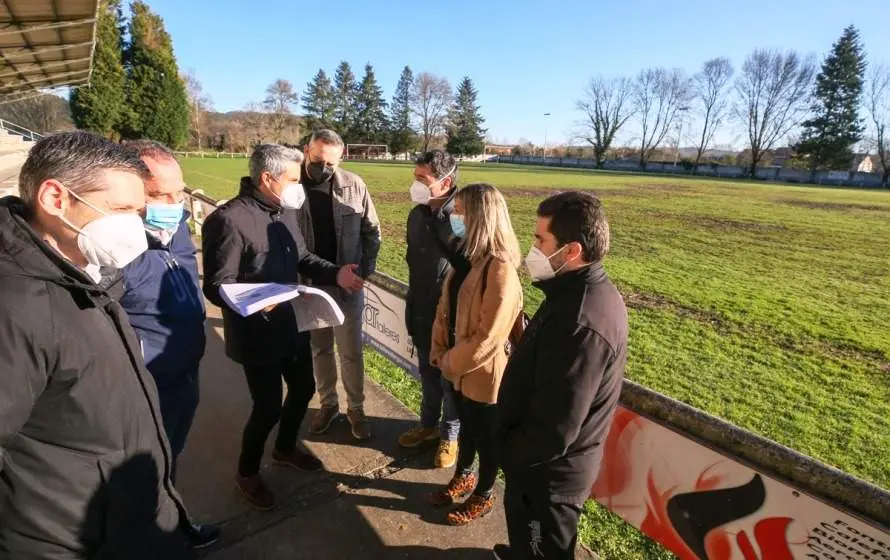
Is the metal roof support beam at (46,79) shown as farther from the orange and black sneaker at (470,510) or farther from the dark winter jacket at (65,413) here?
the orange and black sneaker at (470,510)

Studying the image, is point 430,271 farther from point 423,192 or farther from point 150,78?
point 150,78

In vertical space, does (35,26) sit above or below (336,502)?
above

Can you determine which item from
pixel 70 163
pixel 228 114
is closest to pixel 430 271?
pixel 70 163

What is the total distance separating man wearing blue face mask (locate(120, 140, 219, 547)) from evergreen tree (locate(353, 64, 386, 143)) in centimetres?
8058

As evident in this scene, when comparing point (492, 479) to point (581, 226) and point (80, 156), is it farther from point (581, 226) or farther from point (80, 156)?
point (80, 156)

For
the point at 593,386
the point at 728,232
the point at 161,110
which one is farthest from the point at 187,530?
the point at 161,110

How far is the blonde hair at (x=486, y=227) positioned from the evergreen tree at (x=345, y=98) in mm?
80753

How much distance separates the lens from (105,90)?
4028 centimetres

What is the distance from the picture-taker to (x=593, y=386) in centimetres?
174

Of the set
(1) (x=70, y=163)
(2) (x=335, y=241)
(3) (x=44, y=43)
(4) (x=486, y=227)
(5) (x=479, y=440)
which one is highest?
(3) (x=44, y=43)

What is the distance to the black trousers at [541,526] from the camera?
1952mm

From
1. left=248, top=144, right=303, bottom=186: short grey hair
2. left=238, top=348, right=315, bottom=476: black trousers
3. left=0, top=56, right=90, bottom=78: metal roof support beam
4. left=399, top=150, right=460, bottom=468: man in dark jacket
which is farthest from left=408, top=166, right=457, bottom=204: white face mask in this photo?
left=0, top=56, right=90, bottom=78: metal roof support beam

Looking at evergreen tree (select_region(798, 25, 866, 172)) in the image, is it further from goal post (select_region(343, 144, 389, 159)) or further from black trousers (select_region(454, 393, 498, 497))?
black trousers (select_region(454, 393, 498, 497))

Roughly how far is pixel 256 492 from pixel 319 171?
2.17 m
